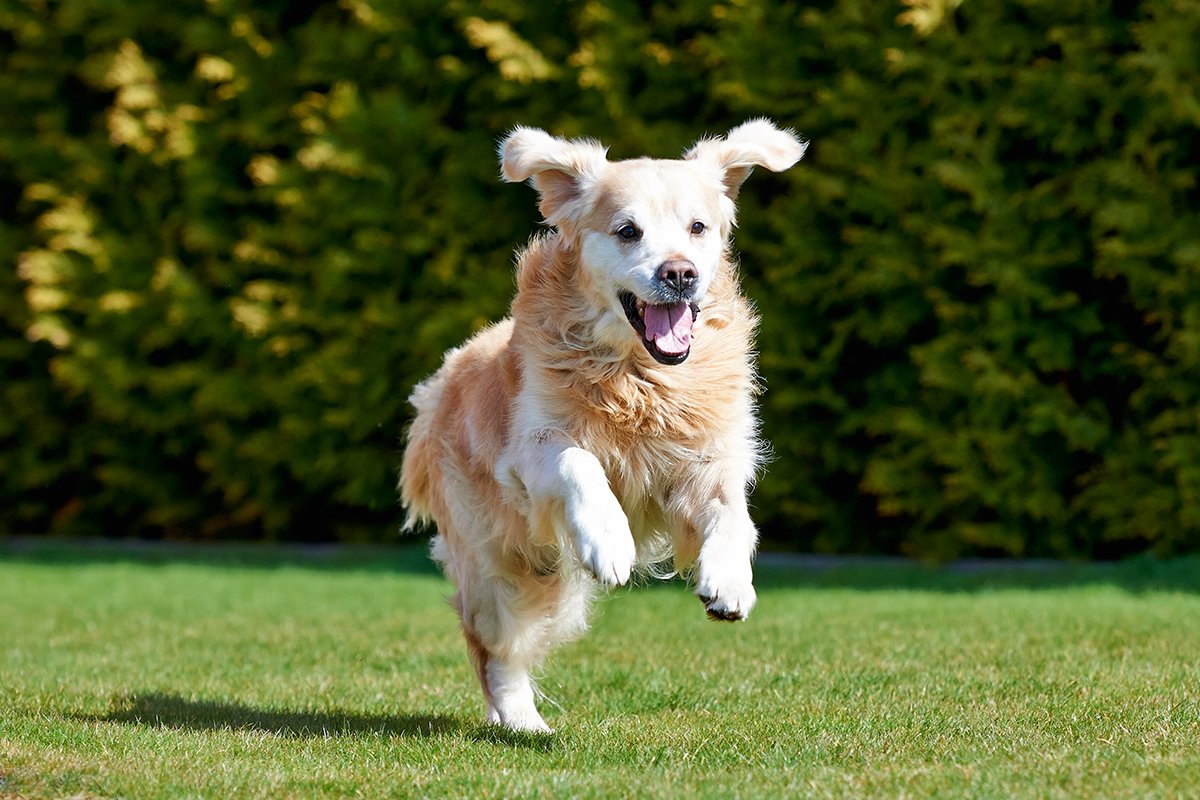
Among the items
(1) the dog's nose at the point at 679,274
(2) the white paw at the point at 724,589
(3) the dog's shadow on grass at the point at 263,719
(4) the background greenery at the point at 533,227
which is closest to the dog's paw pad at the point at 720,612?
(2) the white paw at the point at 724,589

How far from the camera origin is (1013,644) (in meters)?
6.46

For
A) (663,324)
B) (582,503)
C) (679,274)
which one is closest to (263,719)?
(582,503)

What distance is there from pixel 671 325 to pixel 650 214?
0.38 m

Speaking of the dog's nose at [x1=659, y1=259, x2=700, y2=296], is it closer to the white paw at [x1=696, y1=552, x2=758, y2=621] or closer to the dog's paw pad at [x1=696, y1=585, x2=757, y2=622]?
the white paw at [x1=696, y1=552, x2=758, y2=621]

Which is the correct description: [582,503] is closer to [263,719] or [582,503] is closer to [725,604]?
[725,604]

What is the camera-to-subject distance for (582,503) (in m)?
4.47

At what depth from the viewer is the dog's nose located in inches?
183

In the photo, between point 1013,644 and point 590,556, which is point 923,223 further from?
point 590,556

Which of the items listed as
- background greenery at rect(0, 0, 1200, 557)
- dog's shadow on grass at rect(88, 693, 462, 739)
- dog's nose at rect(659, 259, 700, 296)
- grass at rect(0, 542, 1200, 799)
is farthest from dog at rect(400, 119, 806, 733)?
background greenery at rect(0, 0, 1200, 557)

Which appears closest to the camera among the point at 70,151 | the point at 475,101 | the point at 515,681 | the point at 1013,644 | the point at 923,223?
the point at 515,681

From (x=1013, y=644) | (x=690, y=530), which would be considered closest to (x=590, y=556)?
(x=690, y=530)

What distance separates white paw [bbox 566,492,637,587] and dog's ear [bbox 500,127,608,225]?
114 cm

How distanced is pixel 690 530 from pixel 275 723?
4.94 ft

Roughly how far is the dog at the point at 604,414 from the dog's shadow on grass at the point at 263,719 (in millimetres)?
297
